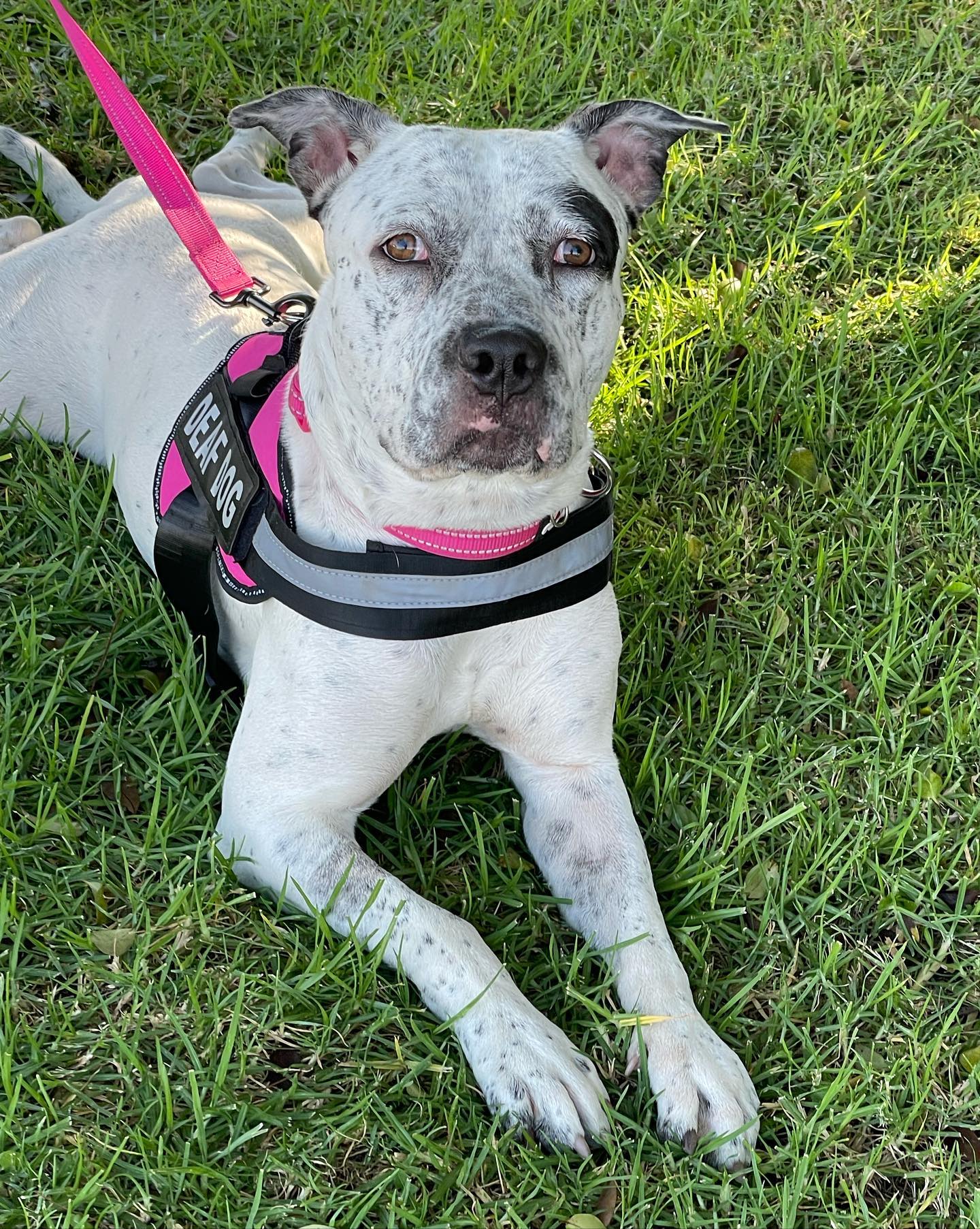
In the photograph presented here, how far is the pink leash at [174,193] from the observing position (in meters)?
3.55

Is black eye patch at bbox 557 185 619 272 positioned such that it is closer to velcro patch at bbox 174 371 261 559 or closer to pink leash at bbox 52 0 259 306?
velcro patch at bbox 174 371 261 559

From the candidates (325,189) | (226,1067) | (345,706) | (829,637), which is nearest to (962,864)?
(829,637)

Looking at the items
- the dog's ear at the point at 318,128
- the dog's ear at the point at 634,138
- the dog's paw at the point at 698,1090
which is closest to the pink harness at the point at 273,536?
the dog's ear at the point at 318,128

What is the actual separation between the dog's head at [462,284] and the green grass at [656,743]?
3.58 feet

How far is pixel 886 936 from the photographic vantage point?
3230mm

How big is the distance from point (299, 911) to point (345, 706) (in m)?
0.50

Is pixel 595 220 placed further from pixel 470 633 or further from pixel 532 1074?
pixel 532 1074

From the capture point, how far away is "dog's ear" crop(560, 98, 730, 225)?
3.16 meters

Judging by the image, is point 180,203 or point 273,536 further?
point 180,203

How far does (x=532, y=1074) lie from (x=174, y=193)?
258cm

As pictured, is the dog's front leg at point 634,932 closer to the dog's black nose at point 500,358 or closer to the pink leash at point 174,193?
the dog's black nose at point 500,358

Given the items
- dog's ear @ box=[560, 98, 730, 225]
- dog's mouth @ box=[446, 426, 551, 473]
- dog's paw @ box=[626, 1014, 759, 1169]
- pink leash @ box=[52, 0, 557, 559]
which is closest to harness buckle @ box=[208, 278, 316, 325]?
pink leash @ box=[52, 0, 557, 559]

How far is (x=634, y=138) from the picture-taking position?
3.26 meters

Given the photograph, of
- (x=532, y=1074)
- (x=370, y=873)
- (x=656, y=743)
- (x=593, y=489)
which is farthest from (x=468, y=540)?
(x=532, y=1074)
